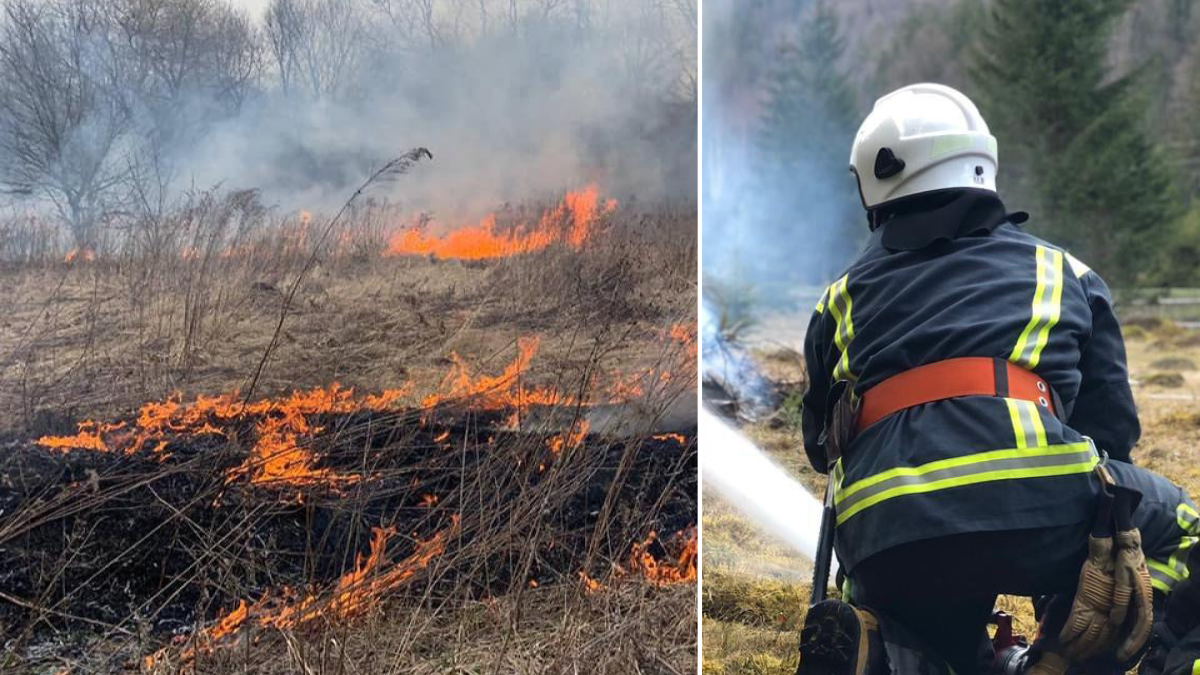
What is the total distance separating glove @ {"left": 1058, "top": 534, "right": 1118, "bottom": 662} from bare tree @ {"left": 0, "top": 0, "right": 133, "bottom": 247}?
3.28m

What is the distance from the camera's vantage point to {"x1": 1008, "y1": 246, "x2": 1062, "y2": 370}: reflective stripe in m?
3.19

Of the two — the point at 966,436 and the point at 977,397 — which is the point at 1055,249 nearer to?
the point at 977,397

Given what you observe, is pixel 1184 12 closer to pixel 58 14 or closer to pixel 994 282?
pixel 994 282

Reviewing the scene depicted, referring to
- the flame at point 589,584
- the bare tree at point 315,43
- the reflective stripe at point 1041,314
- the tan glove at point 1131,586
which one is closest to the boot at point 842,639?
the tan glove at point 1131,586

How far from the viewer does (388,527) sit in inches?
159

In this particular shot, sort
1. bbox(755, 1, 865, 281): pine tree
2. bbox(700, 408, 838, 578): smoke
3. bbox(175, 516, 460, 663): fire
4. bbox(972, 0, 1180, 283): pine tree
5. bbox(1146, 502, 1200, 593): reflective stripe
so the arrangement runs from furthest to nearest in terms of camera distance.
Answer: bbox(972, 0, 1180, 283): pine tree → bbox(755, 1, 865, 281): pine tree → bbox(700, 408, 838, 578): smoke → bbox(175, 516, 460, 663): fire → bbox(1146, 502, 1200, 593): reflective stripe

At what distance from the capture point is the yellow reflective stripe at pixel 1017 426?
309 cm

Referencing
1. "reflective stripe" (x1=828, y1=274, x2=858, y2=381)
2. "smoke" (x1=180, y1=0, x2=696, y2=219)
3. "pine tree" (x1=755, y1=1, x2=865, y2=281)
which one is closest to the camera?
"reflective stripe" (x1=828, y1=274, x2=858, y2=381)

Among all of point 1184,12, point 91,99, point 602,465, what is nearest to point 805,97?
point 602,465

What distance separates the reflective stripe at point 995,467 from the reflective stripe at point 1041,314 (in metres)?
0.26

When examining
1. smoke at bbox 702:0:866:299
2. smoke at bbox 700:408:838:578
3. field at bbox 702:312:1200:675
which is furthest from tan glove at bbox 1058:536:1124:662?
smoke at bbox 702:0:866:299

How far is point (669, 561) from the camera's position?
4.47m

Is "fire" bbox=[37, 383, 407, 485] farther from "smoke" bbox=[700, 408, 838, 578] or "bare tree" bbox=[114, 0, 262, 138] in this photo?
"smoke" bbox=[700, 408, 838, 578]

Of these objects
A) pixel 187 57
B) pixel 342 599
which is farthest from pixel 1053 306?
pixel 187 57
